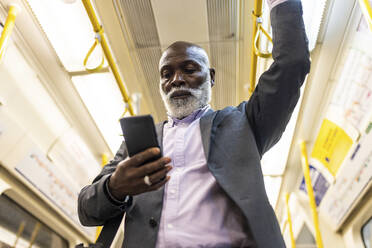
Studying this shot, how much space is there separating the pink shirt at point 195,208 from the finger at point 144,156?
0.28m

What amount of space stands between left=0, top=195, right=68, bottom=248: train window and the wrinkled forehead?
2473mm

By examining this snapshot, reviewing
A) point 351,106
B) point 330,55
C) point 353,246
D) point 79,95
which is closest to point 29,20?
point 79,95

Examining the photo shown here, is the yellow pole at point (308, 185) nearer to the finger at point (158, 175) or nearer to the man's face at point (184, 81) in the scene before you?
the man's face at point (184, 81)

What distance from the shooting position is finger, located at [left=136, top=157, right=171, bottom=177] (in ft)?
2.75

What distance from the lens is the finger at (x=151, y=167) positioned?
837mm

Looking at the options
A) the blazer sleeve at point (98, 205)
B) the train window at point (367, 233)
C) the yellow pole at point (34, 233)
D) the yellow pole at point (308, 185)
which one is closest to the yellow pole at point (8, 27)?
the blazer sleeve at point (98, 205)

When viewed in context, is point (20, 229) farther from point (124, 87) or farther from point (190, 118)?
point (190, 118)

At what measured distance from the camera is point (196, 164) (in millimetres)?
1135

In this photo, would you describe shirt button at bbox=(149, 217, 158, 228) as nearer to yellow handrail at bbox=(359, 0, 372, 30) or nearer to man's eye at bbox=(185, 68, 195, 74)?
man's eye at bbox=(185, 68, 195, 74)

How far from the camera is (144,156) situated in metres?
0.84

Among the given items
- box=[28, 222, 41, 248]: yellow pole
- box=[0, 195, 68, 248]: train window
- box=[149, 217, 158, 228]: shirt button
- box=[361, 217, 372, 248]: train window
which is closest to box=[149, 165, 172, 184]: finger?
box=[149, 217, 158, 228]: shirt button

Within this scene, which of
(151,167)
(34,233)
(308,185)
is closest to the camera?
(151,167)

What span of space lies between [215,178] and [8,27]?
195 centimetres

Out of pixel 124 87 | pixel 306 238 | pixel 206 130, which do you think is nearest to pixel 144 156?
pixel 206 130
